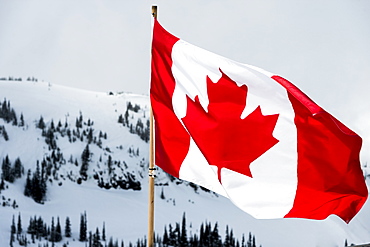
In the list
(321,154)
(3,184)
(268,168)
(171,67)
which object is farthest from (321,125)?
(3,184)

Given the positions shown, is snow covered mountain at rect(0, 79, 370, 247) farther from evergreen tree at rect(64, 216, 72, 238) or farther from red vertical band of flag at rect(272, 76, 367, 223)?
red vertical band of flag at rect(272, 76, 367, 223)

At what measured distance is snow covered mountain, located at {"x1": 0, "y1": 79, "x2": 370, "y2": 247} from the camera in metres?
136

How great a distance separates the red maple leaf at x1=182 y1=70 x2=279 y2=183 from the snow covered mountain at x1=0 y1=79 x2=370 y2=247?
120039 mm

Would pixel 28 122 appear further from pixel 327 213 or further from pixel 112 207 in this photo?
pixel 327 213

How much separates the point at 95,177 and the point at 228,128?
510 ft

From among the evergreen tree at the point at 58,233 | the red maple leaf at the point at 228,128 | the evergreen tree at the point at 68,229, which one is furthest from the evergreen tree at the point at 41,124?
the red maple leaf at the point at 228,128

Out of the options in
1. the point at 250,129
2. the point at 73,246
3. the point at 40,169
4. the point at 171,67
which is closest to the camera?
the point at 250,129

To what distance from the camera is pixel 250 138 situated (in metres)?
6.10

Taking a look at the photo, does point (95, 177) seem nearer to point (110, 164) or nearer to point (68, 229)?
point (110, 164)

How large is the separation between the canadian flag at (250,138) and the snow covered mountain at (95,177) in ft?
393

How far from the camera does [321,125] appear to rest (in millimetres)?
5785

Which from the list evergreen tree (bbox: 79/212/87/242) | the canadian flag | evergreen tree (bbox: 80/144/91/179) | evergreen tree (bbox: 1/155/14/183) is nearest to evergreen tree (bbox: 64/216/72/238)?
evergreen tree (bbox: 79/212/87/242)

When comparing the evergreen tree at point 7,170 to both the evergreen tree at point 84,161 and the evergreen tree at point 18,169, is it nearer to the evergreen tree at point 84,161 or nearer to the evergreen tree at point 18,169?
the evergreen tree at point 18,169

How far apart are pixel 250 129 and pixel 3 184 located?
134230 millimetres
